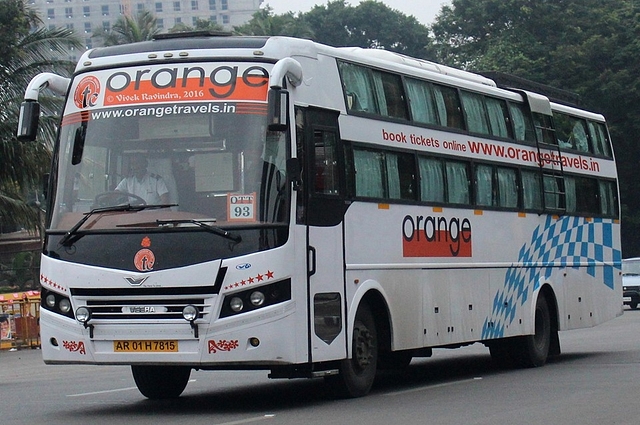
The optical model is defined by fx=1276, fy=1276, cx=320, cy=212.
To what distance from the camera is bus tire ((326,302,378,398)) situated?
41.9 feet

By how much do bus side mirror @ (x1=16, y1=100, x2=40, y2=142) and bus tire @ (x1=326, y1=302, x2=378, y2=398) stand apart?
146 inches

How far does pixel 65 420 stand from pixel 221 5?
178018 mm

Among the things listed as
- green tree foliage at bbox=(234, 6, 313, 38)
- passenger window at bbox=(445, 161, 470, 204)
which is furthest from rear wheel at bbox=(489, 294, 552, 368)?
green tree foliage at bbox=(234, 6, 313, 38)

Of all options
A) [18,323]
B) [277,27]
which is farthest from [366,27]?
[18,323]

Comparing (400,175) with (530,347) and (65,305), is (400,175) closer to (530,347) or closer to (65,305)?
(65,305)

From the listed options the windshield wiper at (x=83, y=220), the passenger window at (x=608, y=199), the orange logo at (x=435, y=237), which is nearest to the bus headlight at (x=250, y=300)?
the windshield wiper at (x=83, y=220)

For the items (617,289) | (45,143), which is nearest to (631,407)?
(617,289)

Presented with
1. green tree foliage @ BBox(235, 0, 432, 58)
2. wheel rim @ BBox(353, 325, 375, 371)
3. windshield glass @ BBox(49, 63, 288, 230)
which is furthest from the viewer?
green tree foliage @ BBox(235, 0, 432, 58)

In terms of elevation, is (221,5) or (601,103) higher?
(221,5)

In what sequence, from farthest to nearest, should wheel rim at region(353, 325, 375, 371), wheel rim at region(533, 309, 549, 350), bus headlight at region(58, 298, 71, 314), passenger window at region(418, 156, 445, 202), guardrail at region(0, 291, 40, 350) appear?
1. guardrail at region(0, 291, 40, 350)
2. wheel rim at region(533, 309, 549, 350)
3. passenger window at region(418, 156, 445, 202)
4. wheel rim at region(353, 325, 375, 371)
5. bus headlight at region(58, 298, 71, 314)

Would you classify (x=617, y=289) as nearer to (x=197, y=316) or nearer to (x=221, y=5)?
(x=197, y=316)

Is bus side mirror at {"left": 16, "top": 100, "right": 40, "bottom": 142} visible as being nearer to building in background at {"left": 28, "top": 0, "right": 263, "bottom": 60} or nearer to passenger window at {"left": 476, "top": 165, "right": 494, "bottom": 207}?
passenger window at {"left": 476, "top": 165, "right": 494, "bottom": 207}

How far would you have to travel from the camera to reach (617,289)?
20.7 metres

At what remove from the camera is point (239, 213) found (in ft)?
37.9
